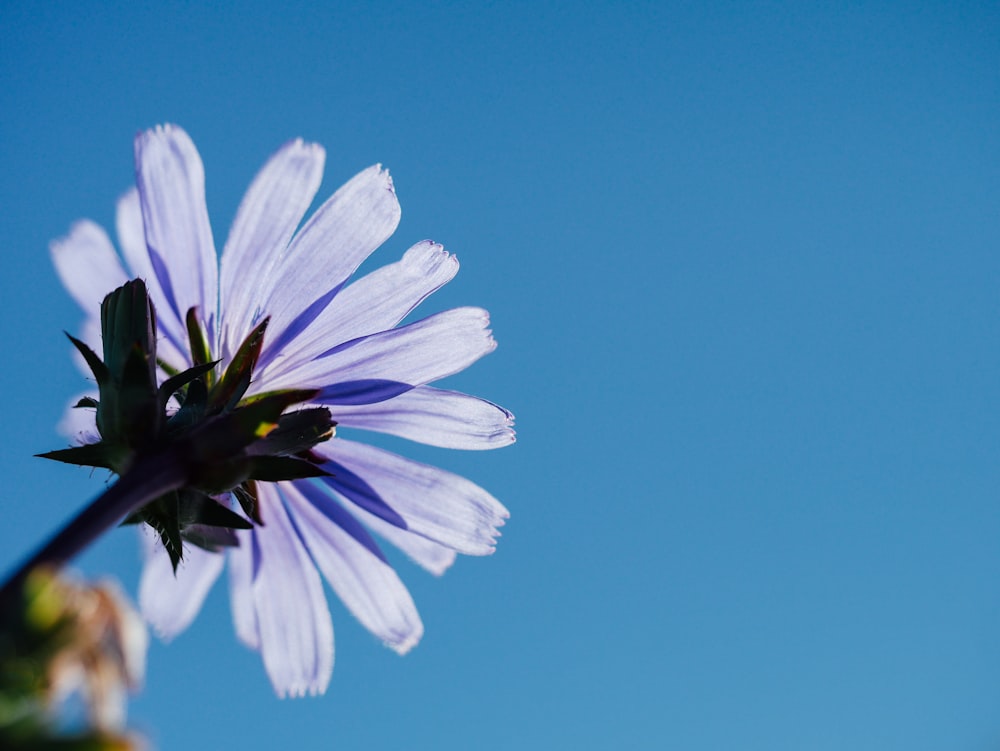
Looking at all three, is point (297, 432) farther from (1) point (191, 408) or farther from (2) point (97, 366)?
(2) point (97, 366)

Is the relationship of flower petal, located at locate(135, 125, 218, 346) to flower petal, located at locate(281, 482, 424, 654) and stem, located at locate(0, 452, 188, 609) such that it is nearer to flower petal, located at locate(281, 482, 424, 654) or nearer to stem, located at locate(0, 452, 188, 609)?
flower petal, located at locate(281, 482, 424, 654)

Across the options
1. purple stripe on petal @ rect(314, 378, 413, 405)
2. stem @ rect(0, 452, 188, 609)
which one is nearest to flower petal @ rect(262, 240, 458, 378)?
purple stripe on petal @ rect(314, 378, 413, 405)

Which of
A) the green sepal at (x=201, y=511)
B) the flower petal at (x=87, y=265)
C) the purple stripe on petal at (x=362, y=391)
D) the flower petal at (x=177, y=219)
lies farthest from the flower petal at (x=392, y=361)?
the flower petal at (x=87, y=265)

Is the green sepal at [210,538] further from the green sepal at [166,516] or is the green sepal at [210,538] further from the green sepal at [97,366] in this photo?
the green sepal at [97,366]

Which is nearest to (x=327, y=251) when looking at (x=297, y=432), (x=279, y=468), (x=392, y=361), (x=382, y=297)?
(x=382, y=297)

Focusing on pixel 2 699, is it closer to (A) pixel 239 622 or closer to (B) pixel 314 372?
(B) pixel 314 372
